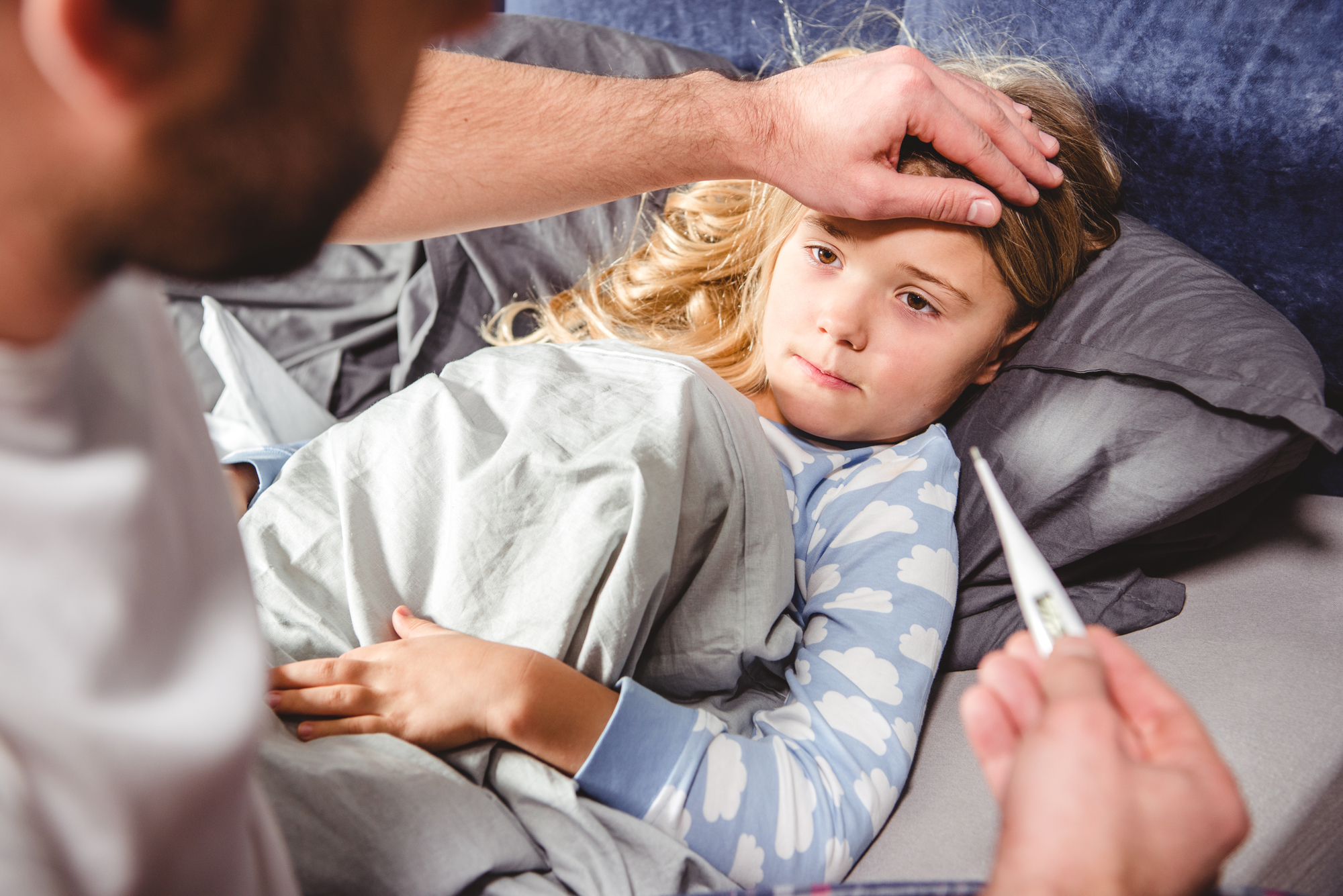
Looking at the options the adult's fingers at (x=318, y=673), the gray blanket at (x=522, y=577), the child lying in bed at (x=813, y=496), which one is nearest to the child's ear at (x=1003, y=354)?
the child lying in bed at (x=813, y=496)

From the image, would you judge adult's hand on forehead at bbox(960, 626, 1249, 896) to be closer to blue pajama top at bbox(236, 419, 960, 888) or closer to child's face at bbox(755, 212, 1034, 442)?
blue pajama top at bbox(236, 419, 960, 888)

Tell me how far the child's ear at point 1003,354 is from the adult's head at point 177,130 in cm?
81

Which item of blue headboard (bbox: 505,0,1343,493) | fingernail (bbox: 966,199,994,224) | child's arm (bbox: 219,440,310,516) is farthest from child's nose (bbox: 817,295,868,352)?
child's arm (bbox: 219,440,310,516)

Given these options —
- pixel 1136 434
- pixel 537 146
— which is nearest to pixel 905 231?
pixel 1136 434

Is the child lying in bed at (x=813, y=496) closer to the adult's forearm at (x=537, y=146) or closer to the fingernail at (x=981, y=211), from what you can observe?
the fingernail at (x=981, y=211)

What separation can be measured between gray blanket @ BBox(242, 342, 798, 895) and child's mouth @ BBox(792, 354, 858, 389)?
0.11 metres

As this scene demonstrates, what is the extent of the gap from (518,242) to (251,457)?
57cm

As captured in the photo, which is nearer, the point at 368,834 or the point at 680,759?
the point at 368,834

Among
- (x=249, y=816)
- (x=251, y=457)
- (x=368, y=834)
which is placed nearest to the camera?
(x=249, y=816)

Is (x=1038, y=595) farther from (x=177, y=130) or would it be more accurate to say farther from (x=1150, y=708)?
(x=177, y=130)

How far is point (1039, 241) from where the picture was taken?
92 centimetres

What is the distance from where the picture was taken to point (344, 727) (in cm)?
63

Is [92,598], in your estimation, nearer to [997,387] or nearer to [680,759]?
[680,759]

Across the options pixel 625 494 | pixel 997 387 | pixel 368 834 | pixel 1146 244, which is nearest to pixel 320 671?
pixel 368 834
